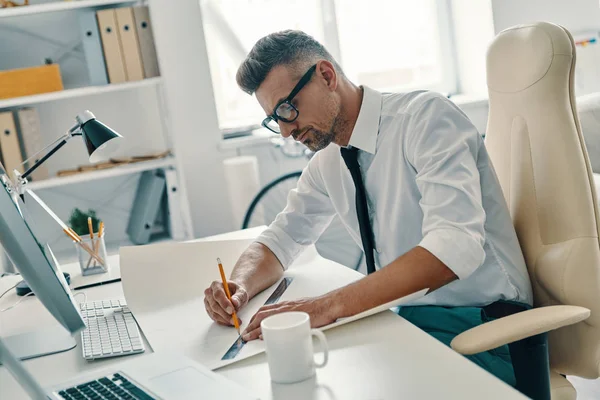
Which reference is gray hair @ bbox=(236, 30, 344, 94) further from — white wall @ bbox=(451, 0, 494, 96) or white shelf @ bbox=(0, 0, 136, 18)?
white wall @ bbox=(451, 0, 494, 96)

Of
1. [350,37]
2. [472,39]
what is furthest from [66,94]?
[472,39]

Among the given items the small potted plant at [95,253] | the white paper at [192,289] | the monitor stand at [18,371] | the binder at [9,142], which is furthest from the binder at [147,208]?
the monitor stand at [18,371]

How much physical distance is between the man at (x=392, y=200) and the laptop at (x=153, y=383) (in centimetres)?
18

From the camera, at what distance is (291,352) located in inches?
41.9

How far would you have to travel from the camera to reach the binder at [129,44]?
3268 millimetres

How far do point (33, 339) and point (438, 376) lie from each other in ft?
2.67

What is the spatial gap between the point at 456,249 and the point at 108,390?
64 cm

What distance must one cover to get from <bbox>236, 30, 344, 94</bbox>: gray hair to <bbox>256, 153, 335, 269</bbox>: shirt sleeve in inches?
11.3

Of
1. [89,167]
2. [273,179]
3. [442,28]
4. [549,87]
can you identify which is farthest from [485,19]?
[549,87]

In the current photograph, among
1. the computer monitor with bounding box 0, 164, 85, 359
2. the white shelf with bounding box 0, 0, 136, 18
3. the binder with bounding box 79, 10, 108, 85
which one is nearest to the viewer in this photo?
the computer monitor with bounding box 0, 164, 85, 359

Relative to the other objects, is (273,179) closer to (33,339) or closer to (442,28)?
(442,28)

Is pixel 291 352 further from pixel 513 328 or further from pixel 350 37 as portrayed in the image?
pixel 350 37

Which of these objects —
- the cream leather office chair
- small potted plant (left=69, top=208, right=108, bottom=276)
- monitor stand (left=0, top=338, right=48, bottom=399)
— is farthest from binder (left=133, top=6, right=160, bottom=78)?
monitor stand (left=0, top=338, right=48, bottom=399)

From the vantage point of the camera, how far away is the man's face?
1.61 metres
